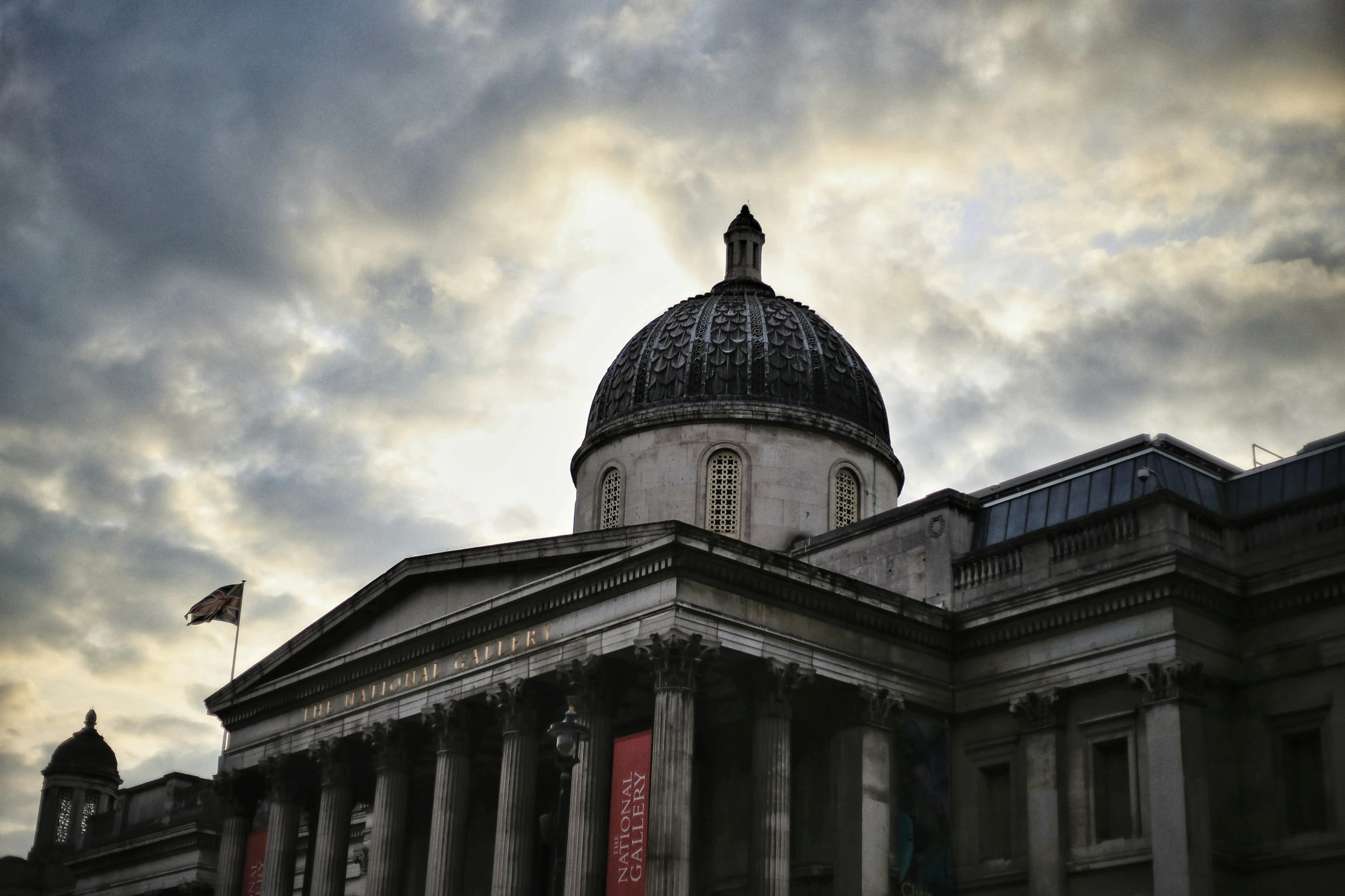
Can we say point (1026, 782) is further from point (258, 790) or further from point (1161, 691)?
point (258, 790)

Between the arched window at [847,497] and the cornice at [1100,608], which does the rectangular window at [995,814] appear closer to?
the cornice at [1100,608]

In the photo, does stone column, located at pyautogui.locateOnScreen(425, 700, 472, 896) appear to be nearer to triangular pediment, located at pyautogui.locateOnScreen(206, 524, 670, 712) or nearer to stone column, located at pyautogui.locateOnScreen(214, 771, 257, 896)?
triangular pediment, located at pyautogui.locateOnScreen(206, 524, 670, 712)

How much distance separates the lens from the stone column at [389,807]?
135ft

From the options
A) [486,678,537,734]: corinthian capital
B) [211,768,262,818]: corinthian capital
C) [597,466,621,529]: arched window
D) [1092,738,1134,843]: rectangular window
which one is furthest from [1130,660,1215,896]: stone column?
[211,768,262,818]: corinthian capital

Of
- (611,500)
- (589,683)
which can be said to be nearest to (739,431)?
(611,500)

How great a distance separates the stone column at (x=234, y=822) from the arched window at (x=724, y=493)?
14168mm

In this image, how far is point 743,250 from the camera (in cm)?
5253

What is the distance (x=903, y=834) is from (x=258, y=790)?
1924 cm

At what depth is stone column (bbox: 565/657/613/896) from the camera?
3509 cm

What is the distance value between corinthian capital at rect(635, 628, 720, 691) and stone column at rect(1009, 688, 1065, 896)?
24.2 feet

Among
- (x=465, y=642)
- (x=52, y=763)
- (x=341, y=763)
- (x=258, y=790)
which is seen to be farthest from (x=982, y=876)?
(x=52, y=763)

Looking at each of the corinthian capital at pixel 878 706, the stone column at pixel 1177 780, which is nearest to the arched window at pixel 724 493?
the corinthian capital at pixel 878 706

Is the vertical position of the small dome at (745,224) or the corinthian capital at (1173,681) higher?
the small dome at (745,224)

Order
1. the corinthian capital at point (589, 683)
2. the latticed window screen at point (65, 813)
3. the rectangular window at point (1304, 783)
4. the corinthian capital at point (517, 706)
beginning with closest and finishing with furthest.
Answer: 1. the rectangular window at point (1304, 783)
2. the corinthian capital at point (589, 683)
3. the corinthian capital at point (517, 706)
4. the latticed window screen at point (65, 813)
